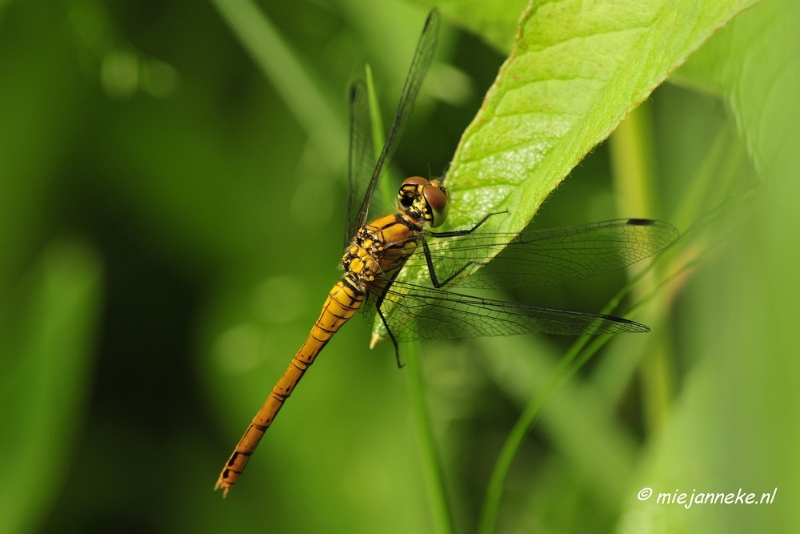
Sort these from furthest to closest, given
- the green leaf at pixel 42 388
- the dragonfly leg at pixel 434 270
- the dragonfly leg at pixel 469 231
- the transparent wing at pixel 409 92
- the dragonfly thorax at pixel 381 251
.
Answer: the green leaf at pixel 42 388 → the dragonfly thorax at pixel 381 251 → the transparent wing at pixel 409 92 → the dragonfly leg at pixel 434 270 → the dragonfly leg at pixel 469 231

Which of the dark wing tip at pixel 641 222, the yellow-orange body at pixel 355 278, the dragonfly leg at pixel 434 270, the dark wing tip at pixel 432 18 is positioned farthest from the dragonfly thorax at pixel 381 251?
the dark wing tip at pixel 641 222

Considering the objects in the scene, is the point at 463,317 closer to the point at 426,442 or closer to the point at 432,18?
the point at 426,442

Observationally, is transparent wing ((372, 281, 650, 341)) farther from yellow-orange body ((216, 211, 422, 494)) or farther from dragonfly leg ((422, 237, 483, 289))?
yellow-orange body ((216, 211, 422, 494))

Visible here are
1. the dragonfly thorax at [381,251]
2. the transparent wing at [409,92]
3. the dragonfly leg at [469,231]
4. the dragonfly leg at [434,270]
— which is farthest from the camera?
the dragonfly thorax at [381,251]

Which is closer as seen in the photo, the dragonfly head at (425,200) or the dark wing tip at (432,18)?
the dark wing tip at (432,18)

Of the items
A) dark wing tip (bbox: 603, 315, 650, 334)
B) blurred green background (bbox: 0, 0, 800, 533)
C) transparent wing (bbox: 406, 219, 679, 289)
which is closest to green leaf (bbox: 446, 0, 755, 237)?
transparent wing (bbox: 406, 219, 679, 289)

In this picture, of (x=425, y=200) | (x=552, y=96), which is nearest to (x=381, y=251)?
(x=425, y=200)

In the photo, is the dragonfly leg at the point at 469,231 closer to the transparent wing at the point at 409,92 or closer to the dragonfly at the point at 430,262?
the dragonfly at the point at 430,262

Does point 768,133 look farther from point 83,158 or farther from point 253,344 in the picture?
point 83,158

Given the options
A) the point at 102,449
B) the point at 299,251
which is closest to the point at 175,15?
the point at 299,251
